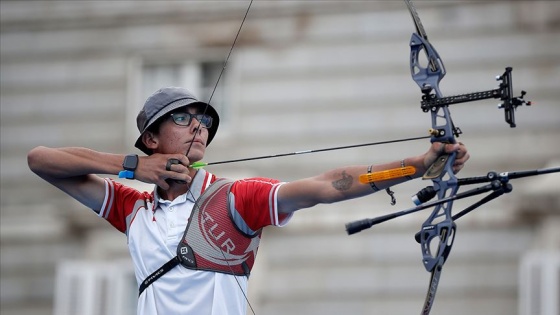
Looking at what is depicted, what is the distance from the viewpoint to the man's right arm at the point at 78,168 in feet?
15.6

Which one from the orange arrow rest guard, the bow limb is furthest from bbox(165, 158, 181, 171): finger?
the bow limb

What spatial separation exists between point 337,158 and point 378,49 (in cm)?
100

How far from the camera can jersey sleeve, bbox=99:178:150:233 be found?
491 centimetres

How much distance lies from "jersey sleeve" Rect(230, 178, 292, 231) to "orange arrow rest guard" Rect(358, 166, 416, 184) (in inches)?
15.1

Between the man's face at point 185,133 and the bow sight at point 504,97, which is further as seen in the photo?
the man's face at point 185,133

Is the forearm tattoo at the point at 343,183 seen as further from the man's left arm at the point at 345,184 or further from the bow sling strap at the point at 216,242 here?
the bow sling strap at the point at 216,242

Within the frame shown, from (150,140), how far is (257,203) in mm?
591

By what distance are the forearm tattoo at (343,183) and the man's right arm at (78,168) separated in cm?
85

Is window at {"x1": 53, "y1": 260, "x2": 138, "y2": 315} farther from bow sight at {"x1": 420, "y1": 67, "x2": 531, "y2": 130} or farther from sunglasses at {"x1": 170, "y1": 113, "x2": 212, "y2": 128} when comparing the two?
bow sight at {"x1": 420, "y1": 67, "x2": 531, "y2": 130}

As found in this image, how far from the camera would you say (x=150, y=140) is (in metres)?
4.89

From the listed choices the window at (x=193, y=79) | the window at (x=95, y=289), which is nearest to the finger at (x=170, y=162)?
the window at (x=193, y=79)

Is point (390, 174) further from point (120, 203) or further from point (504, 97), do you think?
point (120, 203)

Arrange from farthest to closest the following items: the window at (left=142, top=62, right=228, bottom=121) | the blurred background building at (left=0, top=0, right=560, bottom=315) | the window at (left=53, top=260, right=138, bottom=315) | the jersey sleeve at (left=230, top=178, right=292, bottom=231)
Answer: the window at (left=142, top=62, right=228, bottom=121), the window at (left=53, top=260, right=138, bottom=315), the blurred background building at (left=0, top=0, right=560, bottom=315), the jersey sleeve at (left=230, top=178, right=292, bottom=231)

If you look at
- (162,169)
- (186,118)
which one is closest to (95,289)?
(186,118)
